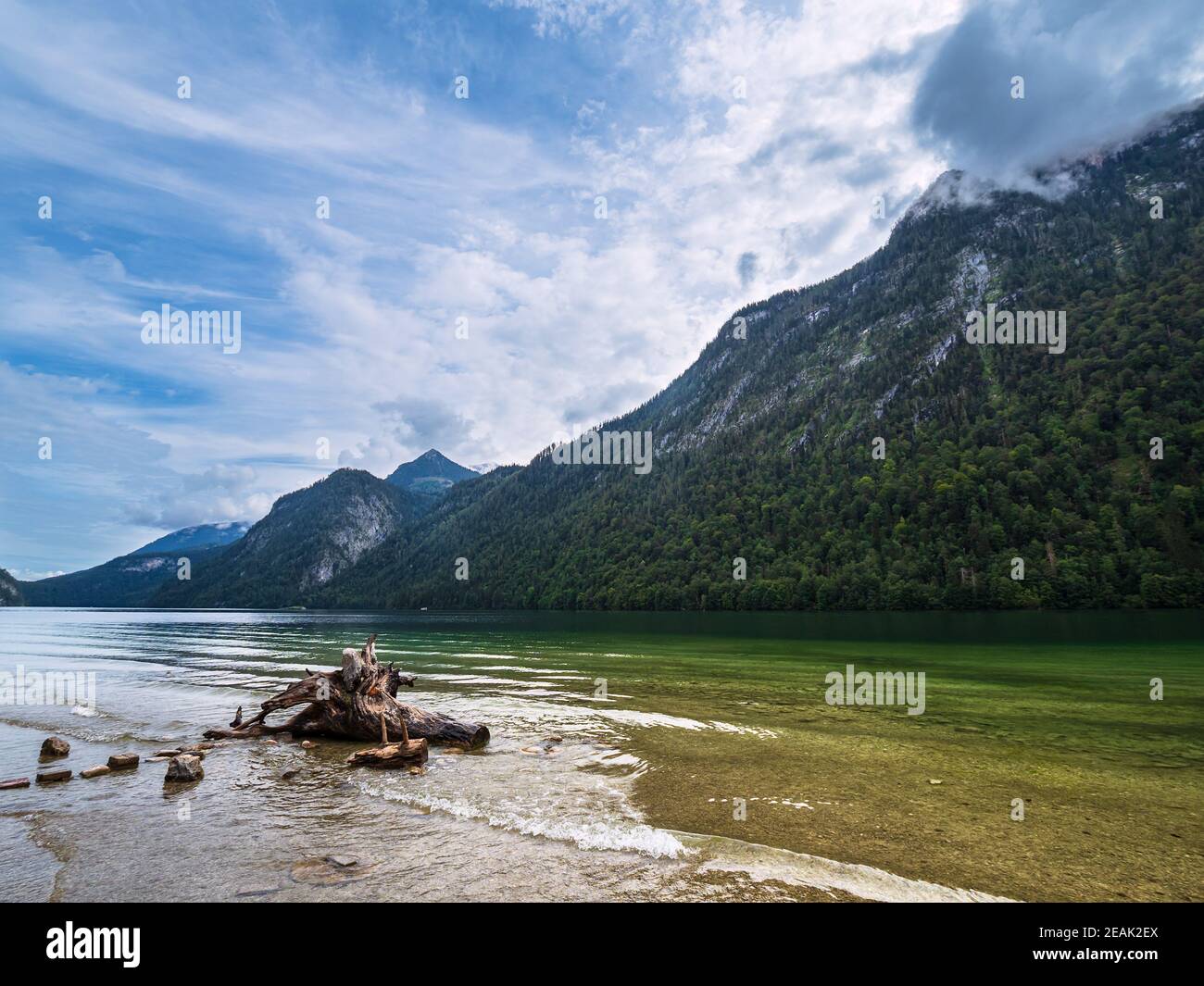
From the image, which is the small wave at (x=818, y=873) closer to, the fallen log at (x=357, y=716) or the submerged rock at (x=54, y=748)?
the fallen log at (x=357, y=716)

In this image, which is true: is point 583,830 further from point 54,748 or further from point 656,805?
point 54,748

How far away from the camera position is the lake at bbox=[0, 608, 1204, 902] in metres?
7.19

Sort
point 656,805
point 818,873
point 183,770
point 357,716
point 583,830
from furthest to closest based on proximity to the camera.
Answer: point 357,716, point 183,770, point 656,805, point 583,830, point 818,873

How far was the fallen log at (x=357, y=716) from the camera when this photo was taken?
1598cm

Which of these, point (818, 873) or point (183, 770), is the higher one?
point (818, 873)

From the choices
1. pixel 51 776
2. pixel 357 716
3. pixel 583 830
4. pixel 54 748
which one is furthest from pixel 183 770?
pixel 583 830

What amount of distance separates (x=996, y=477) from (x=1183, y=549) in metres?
43.9

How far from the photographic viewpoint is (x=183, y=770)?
12.4 metres

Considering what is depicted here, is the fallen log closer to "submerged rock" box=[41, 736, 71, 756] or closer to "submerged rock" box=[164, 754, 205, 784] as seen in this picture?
"submerged rock" box=[41, 736, 71, 756]

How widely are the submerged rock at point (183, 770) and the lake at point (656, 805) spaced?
474 millimetres

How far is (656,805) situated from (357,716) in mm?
9996
